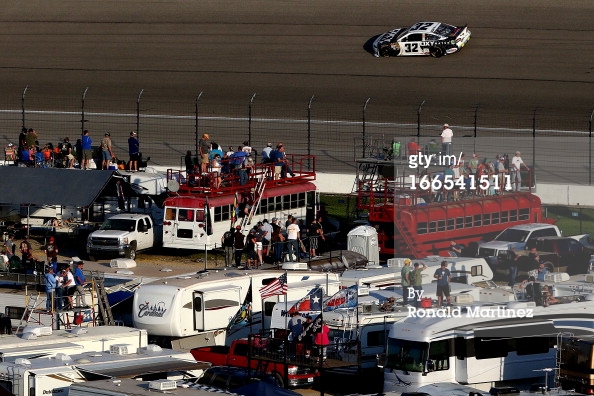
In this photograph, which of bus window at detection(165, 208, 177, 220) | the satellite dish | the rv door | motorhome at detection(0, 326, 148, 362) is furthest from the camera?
the satellite dish

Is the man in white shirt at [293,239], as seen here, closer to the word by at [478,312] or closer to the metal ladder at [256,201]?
the metal ladder at [256,201]

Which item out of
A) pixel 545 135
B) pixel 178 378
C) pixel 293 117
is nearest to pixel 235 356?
pixel 178 378

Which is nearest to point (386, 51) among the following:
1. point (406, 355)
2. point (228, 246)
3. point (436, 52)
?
point (436, 52)

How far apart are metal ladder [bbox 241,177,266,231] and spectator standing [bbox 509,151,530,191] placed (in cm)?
1133

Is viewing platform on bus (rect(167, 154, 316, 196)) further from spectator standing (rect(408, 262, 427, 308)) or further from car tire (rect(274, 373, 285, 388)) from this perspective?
car tire (rect(274, 373, 285, 388))

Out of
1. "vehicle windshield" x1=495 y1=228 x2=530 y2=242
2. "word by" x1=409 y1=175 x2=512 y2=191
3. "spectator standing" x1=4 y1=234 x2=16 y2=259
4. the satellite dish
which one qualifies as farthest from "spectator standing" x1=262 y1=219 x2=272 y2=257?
"vehicle windshield" x1=495 y1=228 x2=530 y2=242

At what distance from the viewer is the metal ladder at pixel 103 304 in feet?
125

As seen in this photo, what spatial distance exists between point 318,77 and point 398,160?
1763 centimetres

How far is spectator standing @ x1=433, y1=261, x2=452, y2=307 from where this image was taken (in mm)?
34188

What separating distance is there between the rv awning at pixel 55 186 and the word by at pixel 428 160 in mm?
9523

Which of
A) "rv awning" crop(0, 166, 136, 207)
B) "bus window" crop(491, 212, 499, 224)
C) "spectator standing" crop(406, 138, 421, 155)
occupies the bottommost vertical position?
"bus window" crop(491, 212, 499, 224)

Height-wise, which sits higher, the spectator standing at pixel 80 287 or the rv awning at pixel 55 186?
the rv awning at pixel 55 186

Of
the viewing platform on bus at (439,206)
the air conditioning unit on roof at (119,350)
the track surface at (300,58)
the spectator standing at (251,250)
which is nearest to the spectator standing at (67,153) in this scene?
the track surface at (300,58)

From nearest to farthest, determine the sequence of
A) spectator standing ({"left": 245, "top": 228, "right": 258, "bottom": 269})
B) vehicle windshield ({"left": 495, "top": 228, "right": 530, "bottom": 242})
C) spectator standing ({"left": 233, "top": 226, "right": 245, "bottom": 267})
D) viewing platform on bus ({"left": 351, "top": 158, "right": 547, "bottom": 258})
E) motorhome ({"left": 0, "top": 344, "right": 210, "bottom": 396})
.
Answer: motorhome ({"left": 0, "top": 344, "right": 210, "bottom": 396})
vehicle windshield ({"left": 495, "top": 228, "right": 530, "bottom": 242})
viewing platform on bus ({"left": 351, "top": 158, "right": 547, "bottom": 258})
spectator standing ({"left": 245, "top": 228, "right": 258, "bottom": 269})
spectator standing ({"left": 233, "top": 226, "right": 245, "bottom": 267})
